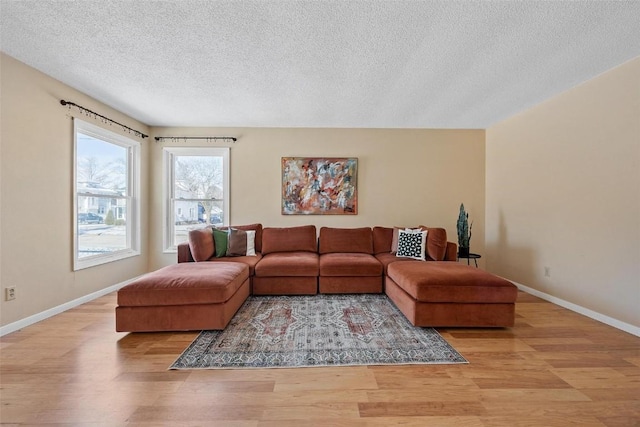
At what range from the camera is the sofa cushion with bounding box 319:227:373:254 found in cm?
399

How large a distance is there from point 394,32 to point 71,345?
3508 mm

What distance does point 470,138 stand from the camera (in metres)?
4.47

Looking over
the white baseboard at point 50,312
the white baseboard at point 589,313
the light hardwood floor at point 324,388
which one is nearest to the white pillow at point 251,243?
the light hardwood floor at point 324,388

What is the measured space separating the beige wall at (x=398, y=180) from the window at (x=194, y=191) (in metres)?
0.38

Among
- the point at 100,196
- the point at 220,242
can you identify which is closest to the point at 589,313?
the point at 220,242

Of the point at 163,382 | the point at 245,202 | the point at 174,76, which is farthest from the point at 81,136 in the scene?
the point at 163,382

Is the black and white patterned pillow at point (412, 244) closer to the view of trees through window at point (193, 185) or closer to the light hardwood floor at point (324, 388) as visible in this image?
the light hardwood floor at point (324, 388)

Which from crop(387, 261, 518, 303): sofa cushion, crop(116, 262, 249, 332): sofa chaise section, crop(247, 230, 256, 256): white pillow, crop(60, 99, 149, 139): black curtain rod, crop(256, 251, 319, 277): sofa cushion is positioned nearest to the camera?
crop(116, 262, 249, 332): sofa chaise section

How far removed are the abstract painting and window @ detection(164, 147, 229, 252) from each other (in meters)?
1.10

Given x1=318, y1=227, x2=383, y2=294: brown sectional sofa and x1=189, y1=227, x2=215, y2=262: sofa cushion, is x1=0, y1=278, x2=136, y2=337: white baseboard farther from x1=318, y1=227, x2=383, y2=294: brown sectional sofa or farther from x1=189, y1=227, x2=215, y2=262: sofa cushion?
x1=318, y1=227, x2=383, y2=294: brown sectional sofa

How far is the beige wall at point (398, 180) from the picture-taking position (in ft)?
14.5

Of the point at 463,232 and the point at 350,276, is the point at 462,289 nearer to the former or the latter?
the point at 350,276

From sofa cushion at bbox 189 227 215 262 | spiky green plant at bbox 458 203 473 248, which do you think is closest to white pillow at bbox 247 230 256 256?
sofa cushion at bbox 189 227 215 262

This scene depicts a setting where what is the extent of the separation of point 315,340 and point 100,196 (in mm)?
3302
